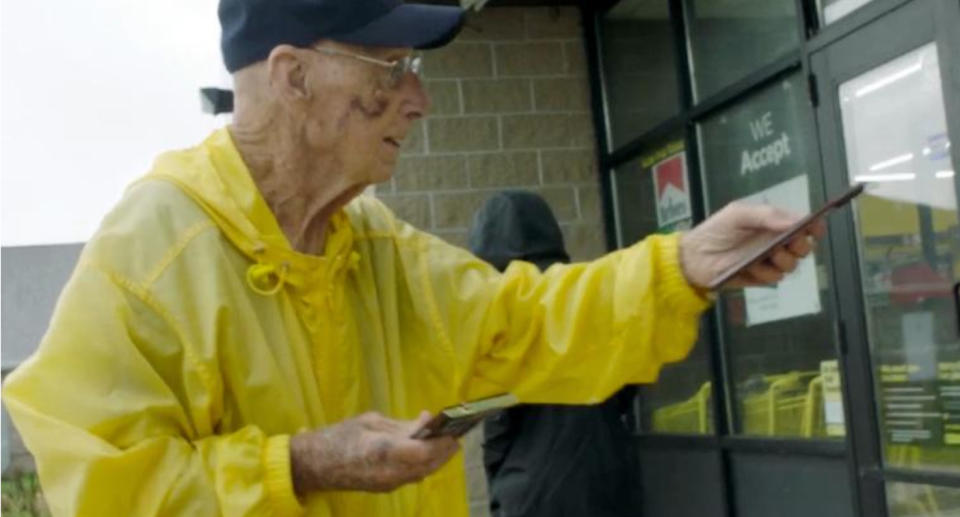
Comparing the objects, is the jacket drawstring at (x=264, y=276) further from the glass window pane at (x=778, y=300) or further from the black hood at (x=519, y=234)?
the glass window pane at (x=778, y=300)

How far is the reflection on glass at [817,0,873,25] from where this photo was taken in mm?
5328


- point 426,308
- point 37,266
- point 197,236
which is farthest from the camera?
point 37,266

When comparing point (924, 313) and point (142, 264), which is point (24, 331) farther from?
point (142, 264)

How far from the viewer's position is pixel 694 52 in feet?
23.2

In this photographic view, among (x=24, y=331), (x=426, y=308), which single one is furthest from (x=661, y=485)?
(x=24, y=331)

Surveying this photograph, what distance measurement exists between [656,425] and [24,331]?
808 centimetres

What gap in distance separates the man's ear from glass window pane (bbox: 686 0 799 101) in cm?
392

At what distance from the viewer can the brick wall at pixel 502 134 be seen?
7773mm

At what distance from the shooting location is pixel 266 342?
2.22m

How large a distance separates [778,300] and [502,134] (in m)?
2.25

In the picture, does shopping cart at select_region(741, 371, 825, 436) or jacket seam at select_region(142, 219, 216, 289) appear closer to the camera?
jacket seam at select_region(142, 219, 216, 289)

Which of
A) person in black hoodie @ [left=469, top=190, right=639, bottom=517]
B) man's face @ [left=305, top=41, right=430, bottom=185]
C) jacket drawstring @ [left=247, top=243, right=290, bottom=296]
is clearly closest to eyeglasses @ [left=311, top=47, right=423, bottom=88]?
man's face @ [left=305, top=41, right=430, bottom=185]

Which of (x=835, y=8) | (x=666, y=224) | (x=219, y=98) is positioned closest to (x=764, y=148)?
(x=835, y=8)

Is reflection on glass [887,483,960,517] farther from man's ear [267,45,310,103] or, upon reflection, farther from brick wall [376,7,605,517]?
man's ear [267,45,310,103]
